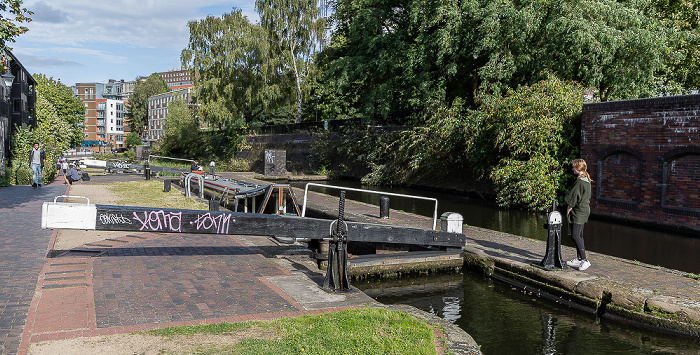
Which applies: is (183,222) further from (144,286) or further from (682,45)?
(682,45)

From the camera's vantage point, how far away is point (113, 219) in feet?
20.7

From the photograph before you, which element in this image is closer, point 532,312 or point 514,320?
point 514,320

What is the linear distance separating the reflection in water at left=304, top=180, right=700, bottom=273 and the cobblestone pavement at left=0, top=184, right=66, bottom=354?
1048 cm

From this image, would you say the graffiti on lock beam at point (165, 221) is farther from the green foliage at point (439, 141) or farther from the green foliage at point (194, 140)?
the green foliage at point (194, 140)

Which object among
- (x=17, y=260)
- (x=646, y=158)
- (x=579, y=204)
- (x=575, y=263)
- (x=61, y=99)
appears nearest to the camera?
(x=17, y=260)

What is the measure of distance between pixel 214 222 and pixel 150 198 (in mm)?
10004

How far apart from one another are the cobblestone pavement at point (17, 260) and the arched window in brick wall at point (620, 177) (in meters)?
15.3

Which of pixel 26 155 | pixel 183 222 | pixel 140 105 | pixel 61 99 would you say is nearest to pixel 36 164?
pixel 26 155

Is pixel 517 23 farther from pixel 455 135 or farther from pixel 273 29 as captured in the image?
pixel 273 29

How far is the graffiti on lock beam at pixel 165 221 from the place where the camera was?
6.30 m

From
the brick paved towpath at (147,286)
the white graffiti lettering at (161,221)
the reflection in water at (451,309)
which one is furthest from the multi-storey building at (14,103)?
the reflection in water at (451,309)

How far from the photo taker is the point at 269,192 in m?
11.8

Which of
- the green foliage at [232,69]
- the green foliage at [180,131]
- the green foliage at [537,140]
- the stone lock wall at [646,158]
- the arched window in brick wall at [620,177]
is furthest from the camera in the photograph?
the green foliage at [180,131]

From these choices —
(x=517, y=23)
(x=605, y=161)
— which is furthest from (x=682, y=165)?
(x=517, y=23)
